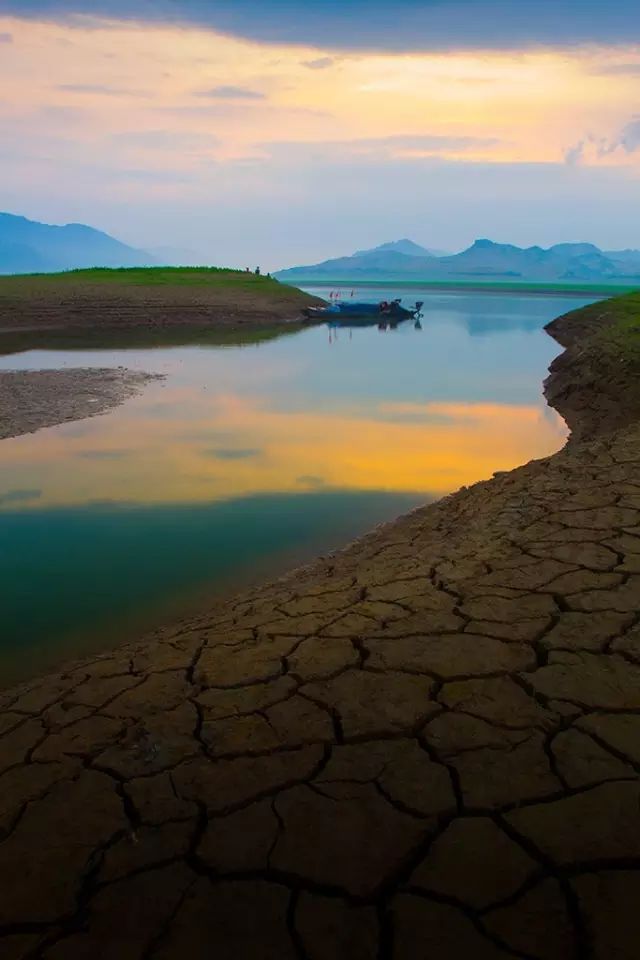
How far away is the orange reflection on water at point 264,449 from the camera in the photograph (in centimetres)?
870

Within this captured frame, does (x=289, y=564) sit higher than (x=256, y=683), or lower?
lower

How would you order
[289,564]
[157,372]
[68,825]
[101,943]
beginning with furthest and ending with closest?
1. [157,372]
2. [289,564]
3. [68,825]
4. [101,943]

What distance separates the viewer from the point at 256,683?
3.31 m

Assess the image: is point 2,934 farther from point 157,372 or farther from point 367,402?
point 157,372

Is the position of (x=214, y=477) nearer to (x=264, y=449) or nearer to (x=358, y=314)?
(x=264, y=449)

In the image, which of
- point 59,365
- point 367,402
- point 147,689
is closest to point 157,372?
point 59,365

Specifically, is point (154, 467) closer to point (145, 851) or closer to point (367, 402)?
point (367, 402)

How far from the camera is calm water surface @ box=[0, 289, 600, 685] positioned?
Answer: 18.6ft

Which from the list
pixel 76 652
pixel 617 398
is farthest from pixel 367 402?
pixel 76 652

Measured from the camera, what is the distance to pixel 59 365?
18672 mm

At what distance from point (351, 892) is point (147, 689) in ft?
5.39

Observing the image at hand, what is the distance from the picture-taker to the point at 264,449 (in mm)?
10711

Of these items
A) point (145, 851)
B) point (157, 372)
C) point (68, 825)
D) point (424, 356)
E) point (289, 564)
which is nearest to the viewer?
point (145, 851)

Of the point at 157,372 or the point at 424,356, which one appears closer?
the point at 157,372
